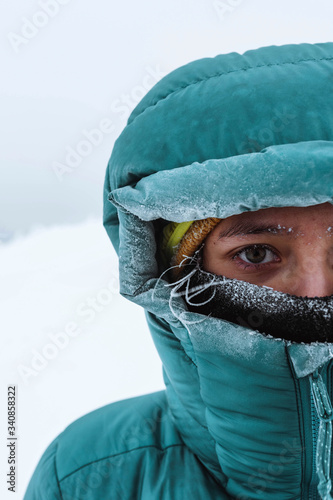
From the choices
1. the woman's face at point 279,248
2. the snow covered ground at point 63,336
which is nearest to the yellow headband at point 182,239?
the woman's face at point 279,248

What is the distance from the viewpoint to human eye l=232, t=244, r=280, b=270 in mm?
927

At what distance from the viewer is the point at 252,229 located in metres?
0.90

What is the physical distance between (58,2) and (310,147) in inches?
107

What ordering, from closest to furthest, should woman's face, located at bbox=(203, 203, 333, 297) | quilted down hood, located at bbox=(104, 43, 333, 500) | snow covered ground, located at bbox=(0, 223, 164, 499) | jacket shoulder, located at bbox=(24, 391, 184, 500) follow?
quilted down hood, located at bbox=(104, 43, 333, 500), woman's face, located at bbox=(203, 203, 333, 297), jacket shoulder, located at bbox=(24, 391, 184, 500), snow covered ground, located at bbox=(0, 223, 164, 499)

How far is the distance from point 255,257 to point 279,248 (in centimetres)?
7

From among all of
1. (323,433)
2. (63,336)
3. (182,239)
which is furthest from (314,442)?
(63,336)

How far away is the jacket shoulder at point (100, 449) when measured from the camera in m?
0.98

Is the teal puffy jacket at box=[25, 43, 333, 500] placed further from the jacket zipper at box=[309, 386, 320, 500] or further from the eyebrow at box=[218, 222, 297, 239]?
the eyebrow at box=[218, 222, 297, 239]

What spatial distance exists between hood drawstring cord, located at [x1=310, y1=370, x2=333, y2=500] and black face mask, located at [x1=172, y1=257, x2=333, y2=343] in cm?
11

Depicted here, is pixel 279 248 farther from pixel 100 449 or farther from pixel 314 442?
pixel 100 449

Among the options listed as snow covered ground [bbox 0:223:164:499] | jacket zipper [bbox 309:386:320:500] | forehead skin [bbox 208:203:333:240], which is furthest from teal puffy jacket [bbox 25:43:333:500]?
snow covered ground [bbox 0:223:164:499]

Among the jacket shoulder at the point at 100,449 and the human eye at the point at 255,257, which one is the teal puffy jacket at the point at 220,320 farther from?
the human eye at the point at 255,257

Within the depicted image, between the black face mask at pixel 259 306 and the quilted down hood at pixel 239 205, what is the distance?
82 millimetres

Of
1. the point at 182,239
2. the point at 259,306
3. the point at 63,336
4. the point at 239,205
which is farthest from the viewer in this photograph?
the point at 63,336
